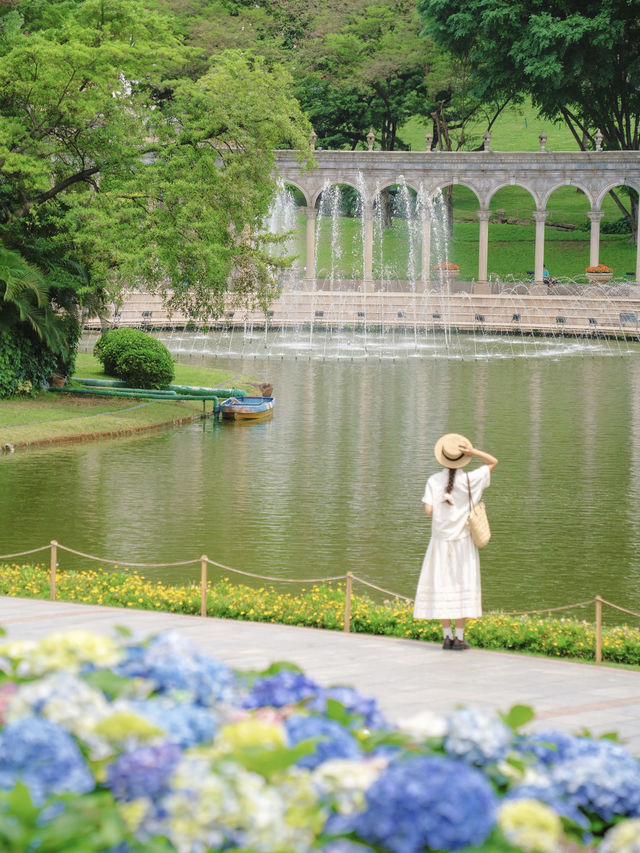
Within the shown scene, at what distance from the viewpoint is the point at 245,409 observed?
28.3 meters

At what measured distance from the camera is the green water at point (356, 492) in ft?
50.7

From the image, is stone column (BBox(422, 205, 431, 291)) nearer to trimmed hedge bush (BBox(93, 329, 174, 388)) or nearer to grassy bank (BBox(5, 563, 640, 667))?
trimmed hedge bush (BBox(93, 329, 174, 388))

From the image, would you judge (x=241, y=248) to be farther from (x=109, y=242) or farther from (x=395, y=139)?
(x=395, y=139)

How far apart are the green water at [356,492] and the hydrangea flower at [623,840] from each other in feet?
31.3

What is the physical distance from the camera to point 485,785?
3760 mm

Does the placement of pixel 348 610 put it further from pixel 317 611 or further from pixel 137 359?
pixel 137 359

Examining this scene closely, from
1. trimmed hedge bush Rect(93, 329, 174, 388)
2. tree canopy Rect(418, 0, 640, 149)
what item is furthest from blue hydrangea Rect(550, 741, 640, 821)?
tree canopy Rect(418, 0, 640, 149)

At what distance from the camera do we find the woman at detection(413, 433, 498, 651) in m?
10.3

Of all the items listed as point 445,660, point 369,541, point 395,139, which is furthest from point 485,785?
point 395,139

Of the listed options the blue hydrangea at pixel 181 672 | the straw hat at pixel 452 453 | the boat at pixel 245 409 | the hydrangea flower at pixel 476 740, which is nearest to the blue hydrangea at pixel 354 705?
the blue hydrangea at pixel 181 672

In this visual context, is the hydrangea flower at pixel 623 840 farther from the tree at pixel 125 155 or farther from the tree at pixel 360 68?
the tree at pixel 360 68

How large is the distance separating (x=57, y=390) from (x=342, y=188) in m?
56.0

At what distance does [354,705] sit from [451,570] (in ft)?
18.2

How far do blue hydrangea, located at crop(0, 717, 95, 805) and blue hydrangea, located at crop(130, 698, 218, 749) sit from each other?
0.98ft
